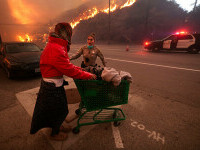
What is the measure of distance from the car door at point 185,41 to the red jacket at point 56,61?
12.9 meters

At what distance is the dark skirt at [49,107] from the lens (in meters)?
1.73

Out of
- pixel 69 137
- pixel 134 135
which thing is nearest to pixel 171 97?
A: pixel 134 135

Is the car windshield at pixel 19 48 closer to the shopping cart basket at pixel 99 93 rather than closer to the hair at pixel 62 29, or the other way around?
the hair at pixel 62 29

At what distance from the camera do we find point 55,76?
5.52ft

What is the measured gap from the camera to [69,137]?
2096mm

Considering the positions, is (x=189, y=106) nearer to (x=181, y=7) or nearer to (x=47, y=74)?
(x=47, y=74)

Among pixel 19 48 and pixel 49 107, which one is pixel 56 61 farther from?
pixel 19 48

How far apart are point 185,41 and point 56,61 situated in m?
13.2

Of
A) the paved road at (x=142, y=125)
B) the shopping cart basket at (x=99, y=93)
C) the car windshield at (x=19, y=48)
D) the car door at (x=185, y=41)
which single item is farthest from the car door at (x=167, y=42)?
the shopping cart basket at (x=99, y=93)

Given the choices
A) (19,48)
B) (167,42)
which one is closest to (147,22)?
(167,42)

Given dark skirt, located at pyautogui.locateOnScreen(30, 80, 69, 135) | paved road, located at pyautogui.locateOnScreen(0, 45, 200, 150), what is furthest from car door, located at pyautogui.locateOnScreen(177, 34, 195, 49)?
dark skirt, located at pyautogui.locateOnScreen(30, 80, 69, 135)

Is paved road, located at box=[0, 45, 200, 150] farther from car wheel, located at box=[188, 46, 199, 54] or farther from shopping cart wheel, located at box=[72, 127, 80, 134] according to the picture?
car wheel, located at box=[188, 46, 199, 54]

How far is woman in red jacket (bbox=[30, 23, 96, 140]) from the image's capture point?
1.56 m

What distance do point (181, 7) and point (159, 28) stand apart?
8.53 m
